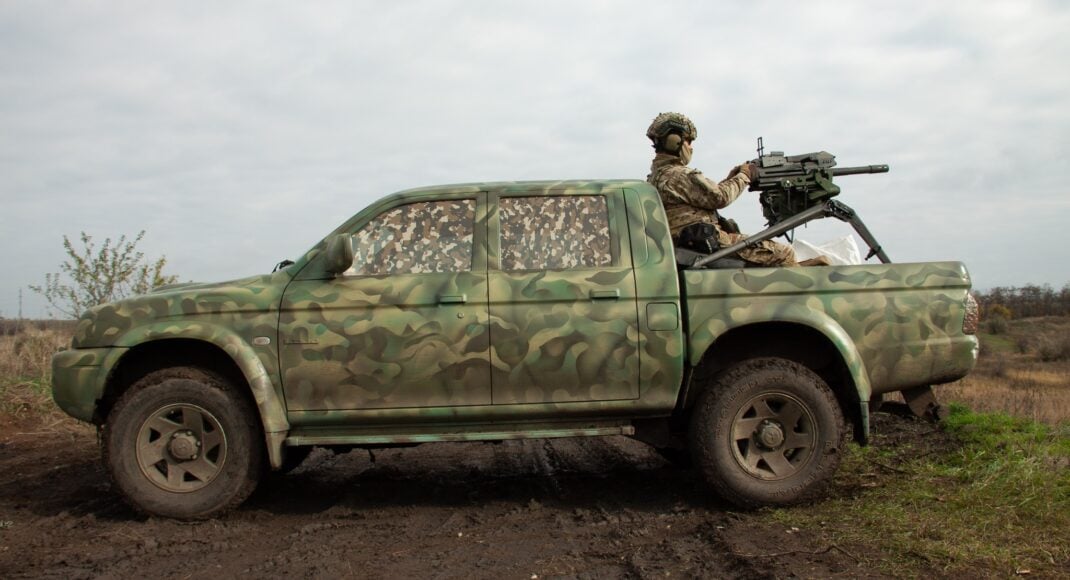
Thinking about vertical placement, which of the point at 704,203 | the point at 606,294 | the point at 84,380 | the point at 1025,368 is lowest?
the point at 1025,368

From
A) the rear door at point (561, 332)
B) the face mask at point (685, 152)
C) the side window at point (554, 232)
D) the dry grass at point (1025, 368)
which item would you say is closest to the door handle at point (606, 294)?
the rear door at point (561, 332)

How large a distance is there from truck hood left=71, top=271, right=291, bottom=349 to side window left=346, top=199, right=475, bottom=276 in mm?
515

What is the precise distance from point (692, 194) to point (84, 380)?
13.1 ft

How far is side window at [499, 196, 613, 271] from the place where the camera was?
4.72 meters

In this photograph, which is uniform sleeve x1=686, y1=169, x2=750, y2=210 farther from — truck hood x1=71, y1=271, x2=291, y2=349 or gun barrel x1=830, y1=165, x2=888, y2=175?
truck hood x1=71, y1=271, x2=291, y2=349

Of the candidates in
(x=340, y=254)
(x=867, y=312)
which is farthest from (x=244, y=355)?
(x=867, y=312)

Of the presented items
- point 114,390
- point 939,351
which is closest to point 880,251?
point 939,351

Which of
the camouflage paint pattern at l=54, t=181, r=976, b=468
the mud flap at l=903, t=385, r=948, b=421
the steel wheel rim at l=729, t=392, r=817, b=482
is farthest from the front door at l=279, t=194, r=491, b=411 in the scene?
the mud flap at l=903, t=385, r=948, b=421

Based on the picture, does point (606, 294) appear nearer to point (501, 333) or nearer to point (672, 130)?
point (501, 333)

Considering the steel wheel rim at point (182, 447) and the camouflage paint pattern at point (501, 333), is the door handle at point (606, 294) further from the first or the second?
the steel wheel rim at point (182, 447)

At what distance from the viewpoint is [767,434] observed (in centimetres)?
461

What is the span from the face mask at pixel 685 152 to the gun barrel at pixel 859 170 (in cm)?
102

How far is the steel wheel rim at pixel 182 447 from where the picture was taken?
464 centimetres

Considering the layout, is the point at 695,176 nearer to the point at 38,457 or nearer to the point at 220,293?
the point at 220,293
